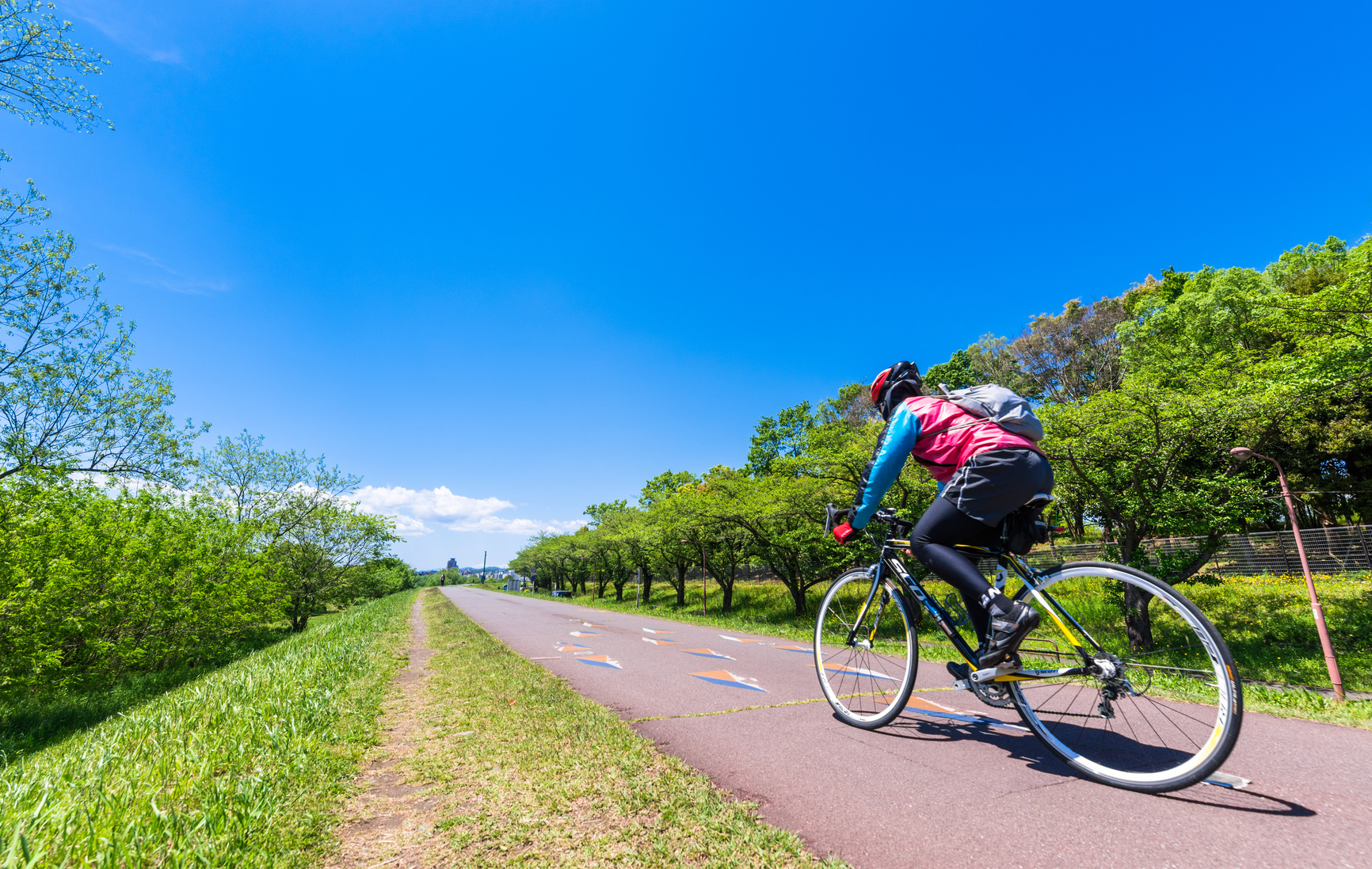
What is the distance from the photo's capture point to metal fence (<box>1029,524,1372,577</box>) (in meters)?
18.8

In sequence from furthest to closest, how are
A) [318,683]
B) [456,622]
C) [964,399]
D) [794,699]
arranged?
[456,622] → [318,683] → [794,699] → [964,399]

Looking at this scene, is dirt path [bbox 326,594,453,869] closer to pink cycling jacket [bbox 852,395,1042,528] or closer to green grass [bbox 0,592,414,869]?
green grass [bbox 0,592,414,869]

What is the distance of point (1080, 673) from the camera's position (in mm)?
2449

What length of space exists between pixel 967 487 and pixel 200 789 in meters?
4.20

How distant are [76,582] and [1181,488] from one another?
74.8 ft

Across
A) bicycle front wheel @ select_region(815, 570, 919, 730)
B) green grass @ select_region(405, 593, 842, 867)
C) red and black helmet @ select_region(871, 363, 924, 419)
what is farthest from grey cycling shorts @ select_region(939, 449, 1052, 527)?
green grass @ select_region(405, 593, 842, 867)

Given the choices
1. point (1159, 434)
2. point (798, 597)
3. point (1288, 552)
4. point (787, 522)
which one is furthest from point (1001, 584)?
point (1288, 552)

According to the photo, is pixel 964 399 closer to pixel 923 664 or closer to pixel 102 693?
pixel 923 664

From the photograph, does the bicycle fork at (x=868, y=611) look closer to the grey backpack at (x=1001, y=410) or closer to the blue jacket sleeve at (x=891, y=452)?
the blue jacket sleeve at (x=891, y=452)

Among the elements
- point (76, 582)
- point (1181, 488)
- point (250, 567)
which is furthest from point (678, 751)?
point (250, 567)

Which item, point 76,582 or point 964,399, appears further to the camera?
point 76,582

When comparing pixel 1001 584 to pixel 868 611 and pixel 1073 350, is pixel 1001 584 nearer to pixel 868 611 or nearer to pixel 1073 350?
pixel 868 611

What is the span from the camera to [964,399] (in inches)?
115

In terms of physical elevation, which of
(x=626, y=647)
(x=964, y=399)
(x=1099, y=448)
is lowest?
(x=626, y=647)
